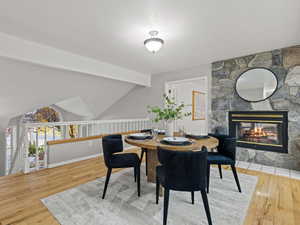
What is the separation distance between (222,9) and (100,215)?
8.96 feet

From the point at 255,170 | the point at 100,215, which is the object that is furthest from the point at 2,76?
the point at 255,170

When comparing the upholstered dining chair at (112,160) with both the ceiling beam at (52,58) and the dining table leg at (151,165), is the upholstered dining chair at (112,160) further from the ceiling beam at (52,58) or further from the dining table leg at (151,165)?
the ceiling beam at (52,58)

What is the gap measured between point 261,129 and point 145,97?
3360mm

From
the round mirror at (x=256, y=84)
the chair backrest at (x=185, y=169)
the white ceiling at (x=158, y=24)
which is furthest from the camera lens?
the round mirror at (x=256, y=84)

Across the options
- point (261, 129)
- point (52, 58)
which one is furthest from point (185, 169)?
point (52, 58)

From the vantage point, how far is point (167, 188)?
1.41 m

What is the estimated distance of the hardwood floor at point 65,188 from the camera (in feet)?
5.05

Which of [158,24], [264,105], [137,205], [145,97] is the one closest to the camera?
[137,205]

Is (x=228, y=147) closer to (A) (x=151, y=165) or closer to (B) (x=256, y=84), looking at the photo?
(A) (x=151, y=165)

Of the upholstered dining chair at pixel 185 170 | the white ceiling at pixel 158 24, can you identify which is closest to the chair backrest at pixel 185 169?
the upholstered dining chair at pixel 185 170

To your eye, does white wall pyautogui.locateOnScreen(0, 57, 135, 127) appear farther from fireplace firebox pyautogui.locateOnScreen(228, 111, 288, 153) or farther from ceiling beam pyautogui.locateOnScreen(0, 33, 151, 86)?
fireplace firebox pyautogui.locateOnScreen(228, 111, 288, 153)

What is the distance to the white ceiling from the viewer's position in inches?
68.8

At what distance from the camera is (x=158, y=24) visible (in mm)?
2131

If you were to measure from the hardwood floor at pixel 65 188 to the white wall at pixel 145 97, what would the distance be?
2.12 metres
